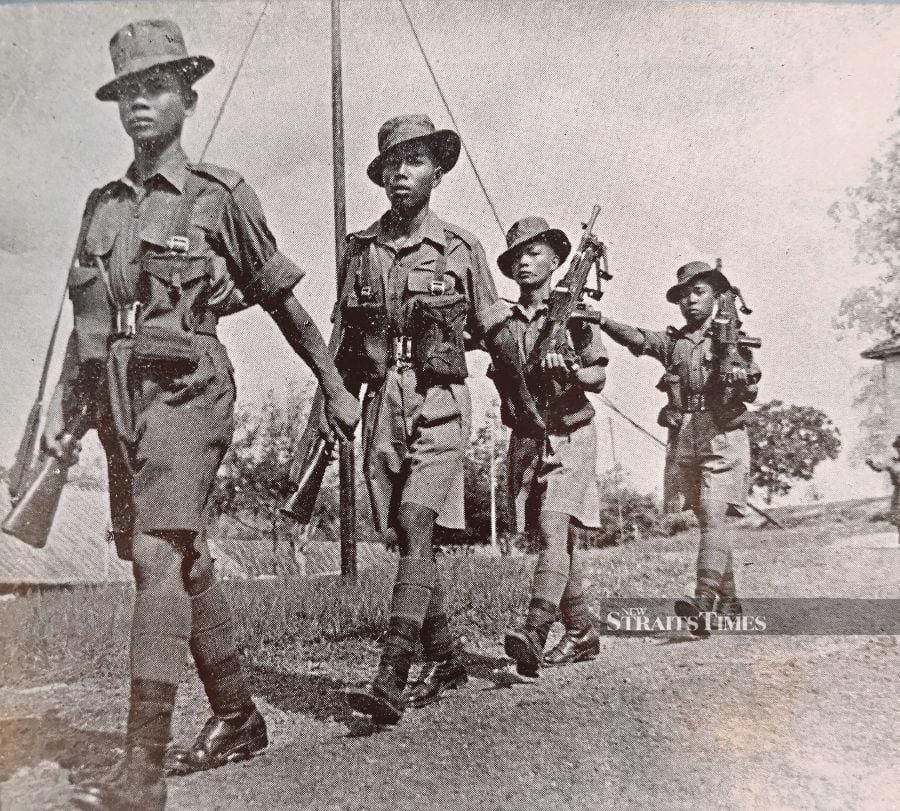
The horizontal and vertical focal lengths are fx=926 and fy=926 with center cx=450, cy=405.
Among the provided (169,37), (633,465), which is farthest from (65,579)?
(633,465)

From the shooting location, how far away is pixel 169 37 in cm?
318

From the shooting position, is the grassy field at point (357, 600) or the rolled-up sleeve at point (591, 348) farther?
the rolled-up sleeve at point (591, 348)

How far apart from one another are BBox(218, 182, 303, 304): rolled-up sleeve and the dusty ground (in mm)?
1442

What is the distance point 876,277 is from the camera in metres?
4.26

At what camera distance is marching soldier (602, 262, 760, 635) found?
4.14m

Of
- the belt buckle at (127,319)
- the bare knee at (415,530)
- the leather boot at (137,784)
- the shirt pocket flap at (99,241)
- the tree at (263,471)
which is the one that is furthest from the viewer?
the tree at (263,471)

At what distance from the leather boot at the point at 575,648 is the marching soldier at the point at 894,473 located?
1.55 meters

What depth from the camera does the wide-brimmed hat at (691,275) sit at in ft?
13.5

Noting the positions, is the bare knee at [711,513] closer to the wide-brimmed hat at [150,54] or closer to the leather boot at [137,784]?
the leather boot at [137,784]

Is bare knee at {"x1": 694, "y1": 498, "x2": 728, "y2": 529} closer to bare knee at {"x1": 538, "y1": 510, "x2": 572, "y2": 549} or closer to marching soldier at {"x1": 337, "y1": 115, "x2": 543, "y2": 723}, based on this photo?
bare knee at {"x1": 538, "y1": 510, "x2": 572, "y2": 549}

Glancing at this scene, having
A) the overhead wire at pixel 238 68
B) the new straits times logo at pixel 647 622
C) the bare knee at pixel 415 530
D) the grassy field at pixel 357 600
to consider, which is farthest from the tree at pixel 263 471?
the new straits times logo at pixel 647 622

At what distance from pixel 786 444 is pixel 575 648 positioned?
1.35 meters

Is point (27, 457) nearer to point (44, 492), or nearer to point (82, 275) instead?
point (44, 492)

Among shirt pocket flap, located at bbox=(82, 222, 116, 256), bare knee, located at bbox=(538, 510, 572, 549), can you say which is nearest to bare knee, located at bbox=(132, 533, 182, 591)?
shirt pocket flap, located at bbox=(82, 222, 116, 256)
